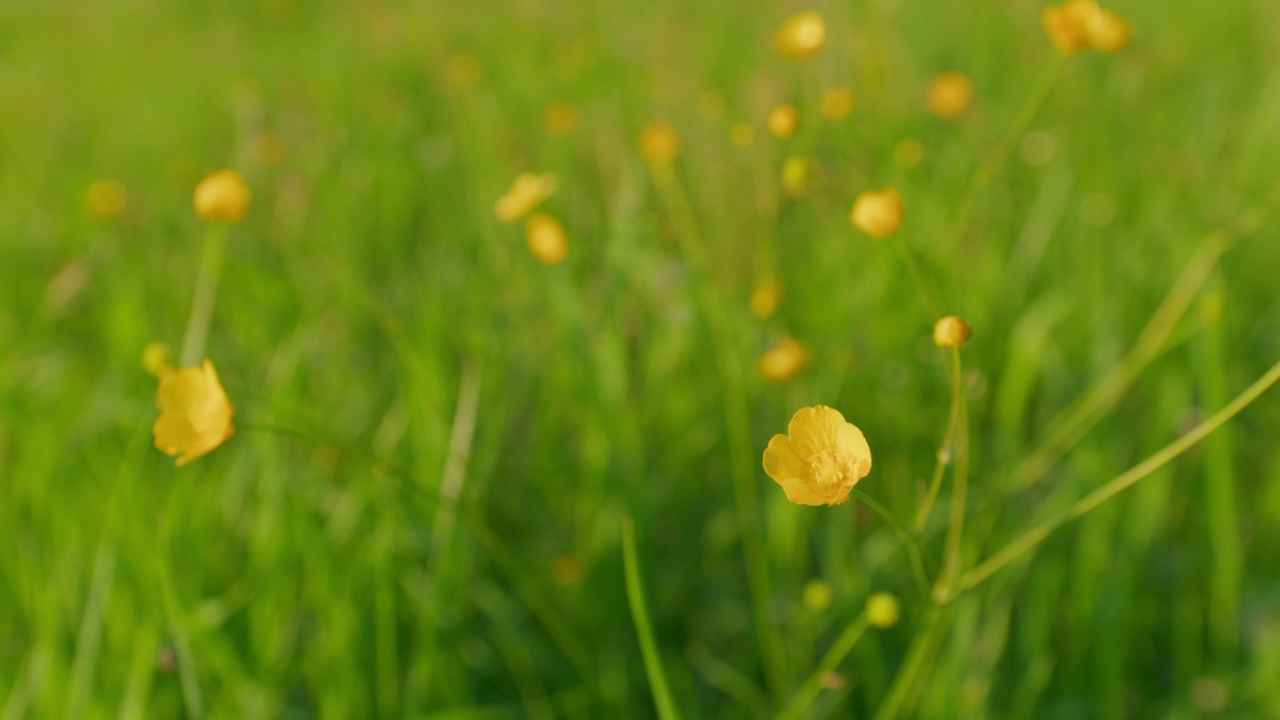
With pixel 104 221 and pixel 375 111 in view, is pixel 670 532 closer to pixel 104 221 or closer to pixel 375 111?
pixel 104 221

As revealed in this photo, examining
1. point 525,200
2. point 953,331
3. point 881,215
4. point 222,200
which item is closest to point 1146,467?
point 953,331

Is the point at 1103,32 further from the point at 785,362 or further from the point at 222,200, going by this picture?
the point at 222,200

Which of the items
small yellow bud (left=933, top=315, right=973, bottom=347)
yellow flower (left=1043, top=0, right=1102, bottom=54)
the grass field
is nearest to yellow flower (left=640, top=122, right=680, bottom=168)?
the grass field

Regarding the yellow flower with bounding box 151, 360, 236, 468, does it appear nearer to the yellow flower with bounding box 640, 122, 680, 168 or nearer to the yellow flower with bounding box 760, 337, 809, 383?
the yellow flower with bounding box 760, 337, 809, 383

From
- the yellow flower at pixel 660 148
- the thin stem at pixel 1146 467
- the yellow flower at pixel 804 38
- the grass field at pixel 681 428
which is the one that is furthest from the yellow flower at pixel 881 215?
the yellow flower at pixel 660 148

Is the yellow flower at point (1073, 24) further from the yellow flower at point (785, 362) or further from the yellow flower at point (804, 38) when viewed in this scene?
the yellow flower at point (785, 362)
